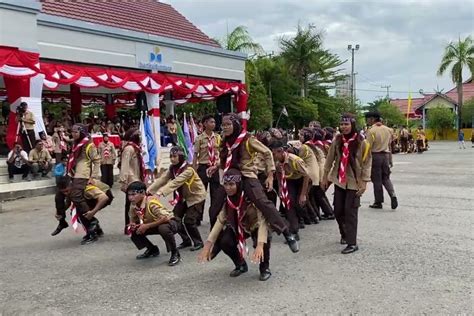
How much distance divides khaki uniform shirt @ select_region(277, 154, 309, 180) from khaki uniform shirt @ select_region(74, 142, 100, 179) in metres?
2.63

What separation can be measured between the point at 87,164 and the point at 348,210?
3658 millimetres

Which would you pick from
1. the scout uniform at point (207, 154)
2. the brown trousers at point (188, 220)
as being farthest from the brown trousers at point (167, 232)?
the scout uniform at point (207, 154)

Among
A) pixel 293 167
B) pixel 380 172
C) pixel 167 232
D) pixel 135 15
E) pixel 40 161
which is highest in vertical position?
pixel 135 15

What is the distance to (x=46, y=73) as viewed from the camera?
14.3 m

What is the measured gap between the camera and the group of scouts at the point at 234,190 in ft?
17.0

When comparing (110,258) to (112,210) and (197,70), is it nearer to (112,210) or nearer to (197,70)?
(112,210)

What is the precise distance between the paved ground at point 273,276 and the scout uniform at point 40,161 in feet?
15.5

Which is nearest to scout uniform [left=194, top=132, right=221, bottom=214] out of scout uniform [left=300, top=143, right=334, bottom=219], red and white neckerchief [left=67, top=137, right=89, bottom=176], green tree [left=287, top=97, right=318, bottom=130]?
scout uniform [left=300, top=143, right=334, bottom=219]

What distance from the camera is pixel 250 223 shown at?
528 centimetres

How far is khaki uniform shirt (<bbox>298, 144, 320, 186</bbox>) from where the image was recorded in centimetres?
Answer: 723

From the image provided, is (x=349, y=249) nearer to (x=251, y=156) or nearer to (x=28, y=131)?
(x=251, y=156)

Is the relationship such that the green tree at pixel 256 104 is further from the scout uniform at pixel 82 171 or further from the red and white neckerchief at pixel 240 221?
the red and white neckerchief at pixel 240 221

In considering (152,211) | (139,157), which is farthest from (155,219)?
(139,157)

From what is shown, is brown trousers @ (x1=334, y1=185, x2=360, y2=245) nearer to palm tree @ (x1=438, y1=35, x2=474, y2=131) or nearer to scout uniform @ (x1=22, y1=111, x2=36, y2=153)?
scout uniform @ (x1=22, y1=111, x2=36, y2=153)
